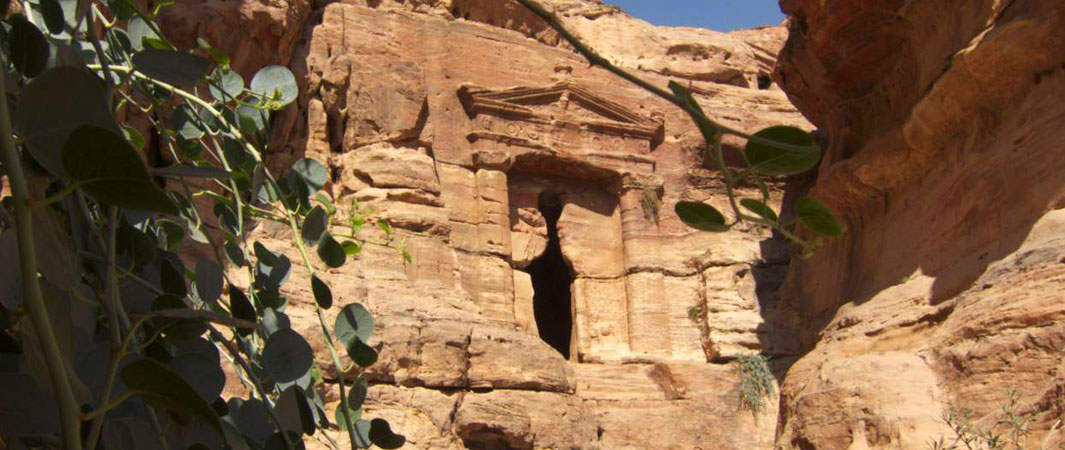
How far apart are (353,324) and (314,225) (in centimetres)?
26

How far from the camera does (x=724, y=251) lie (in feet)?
60.6

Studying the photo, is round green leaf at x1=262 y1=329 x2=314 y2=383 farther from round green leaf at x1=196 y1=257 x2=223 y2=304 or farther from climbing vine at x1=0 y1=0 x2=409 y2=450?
round green leaf at x1=196 y1=257 x2=223 y2=304

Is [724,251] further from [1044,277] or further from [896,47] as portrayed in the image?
[1044,277]

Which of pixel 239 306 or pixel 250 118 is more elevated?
pixel 250 118

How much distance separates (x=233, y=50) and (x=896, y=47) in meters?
7.75

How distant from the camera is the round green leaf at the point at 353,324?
8.89 ft

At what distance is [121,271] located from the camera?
2.01 meters

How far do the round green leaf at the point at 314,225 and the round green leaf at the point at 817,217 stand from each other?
1455 mm

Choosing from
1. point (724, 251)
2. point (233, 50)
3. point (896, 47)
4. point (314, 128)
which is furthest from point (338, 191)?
point (896, 47)

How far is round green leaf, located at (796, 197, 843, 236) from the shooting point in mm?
1551

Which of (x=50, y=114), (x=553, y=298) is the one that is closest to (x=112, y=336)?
(x=50, y=114)

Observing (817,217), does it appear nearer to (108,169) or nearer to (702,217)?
(702,217)

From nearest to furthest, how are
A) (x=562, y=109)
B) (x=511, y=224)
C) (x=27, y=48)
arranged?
(x=27, y=48) < (x=511, y=224) < (x=562, y=109)

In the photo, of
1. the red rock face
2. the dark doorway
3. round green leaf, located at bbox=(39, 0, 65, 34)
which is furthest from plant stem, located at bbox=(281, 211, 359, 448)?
the dark doorway
